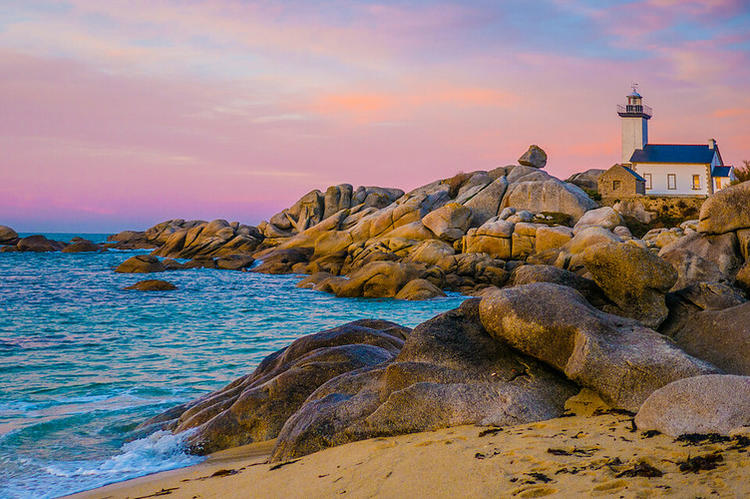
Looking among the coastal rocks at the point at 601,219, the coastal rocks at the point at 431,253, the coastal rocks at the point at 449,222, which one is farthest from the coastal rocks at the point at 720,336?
the coastal rocks at the point at 449,222

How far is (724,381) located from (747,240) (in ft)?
23.8

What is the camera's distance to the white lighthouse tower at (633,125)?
61781 mm

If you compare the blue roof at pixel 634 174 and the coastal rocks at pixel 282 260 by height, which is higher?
the blue roof at pixel 634 174

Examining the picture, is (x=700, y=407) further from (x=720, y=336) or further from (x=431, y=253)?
(x=431, y=253)

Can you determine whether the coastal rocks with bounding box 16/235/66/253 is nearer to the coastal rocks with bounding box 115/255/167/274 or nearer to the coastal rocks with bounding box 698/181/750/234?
the coastal rocks with bounding box 115/255/167/274

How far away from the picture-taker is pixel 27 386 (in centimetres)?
1230

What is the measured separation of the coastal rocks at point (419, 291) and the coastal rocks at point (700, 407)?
23.0m

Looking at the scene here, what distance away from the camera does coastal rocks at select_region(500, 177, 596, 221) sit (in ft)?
144

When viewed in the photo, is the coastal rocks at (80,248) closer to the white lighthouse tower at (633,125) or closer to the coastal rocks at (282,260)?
the coastal rocks at (282,260)

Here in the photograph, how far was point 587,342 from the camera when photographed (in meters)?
5.70

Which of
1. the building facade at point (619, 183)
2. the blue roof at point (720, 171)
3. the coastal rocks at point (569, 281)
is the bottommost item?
the coastal rocks at point (569, 281)

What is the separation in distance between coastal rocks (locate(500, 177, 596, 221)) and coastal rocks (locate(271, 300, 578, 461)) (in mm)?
38840

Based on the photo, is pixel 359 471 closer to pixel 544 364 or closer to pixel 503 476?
pixel 503 476

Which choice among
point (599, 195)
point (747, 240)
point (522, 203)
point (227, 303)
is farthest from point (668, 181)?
point (747, 240)
